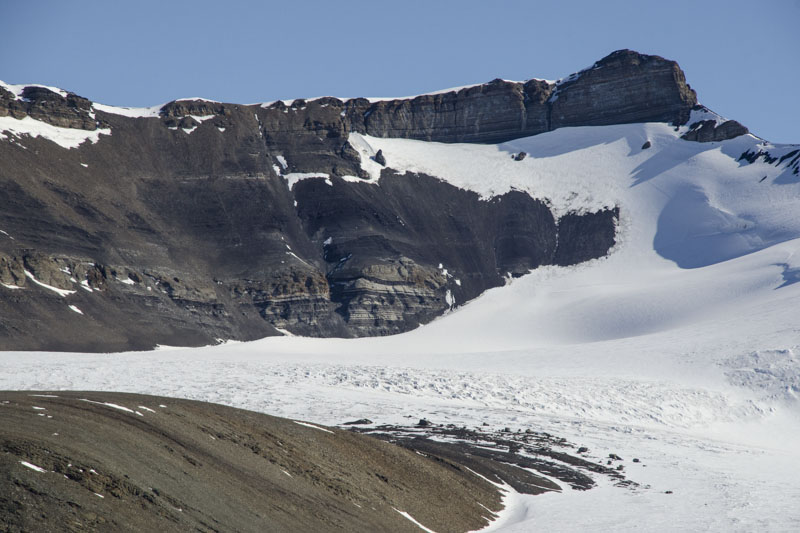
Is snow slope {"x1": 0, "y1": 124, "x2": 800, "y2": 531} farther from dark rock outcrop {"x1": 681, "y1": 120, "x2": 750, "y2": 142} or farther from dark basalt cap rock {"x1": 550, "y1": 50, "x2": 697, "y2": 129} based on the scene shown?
dark basalt cap rock {"x1": 550, "y1": 50, "x2": 697, "y2": 129}

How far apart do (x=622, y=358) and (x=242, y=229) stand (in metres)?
51.9

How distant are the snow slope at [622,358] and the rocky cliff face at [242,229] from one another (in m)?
4.90

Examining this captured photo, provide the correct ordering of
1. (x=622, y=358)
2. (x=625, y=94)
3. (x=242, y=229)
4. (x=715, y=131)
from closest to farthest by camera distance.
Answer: (x=622, y=358), (x=242, y=229), (x=715, y=131), (x=625, y=94)

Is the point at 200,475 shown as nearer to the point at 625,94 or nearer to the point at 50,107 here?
the point at 50,107

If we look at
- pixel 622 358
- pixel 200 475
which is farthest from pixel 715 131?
pixel 200 475

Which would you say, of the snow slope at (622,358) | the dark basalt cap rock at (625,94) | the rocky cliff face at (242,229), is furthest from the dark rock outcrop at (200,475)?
the dark basalt cap rock at (625,94)

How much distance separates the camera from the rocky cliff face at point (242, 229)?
83.4m

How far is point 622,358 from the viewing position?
231 feet

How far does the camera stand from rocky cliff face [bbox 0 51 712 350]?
3282 inches

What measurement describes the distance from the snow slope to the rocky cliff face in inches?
193

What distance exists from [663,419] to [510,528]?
3185 centimetres

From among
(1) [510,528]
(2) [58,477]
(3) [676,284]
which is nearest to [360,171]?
(3) [676,284]

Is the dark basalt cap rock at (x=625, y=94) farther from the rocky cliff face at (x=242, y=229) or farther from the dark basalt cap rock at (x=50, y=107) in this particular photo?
the dark basalt cap rock at (x=50, y=107)

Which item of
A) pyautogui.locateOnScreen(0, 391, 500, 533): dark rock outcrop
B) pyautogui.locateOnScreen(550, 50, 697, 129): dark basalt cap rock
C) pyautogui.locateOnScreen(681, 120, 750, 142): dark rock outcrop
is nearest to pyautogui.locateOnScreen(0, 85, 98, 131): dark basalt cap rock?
pyautogui.locateOnScreen(550, 50, 697, 129): dark basalt cap rock
